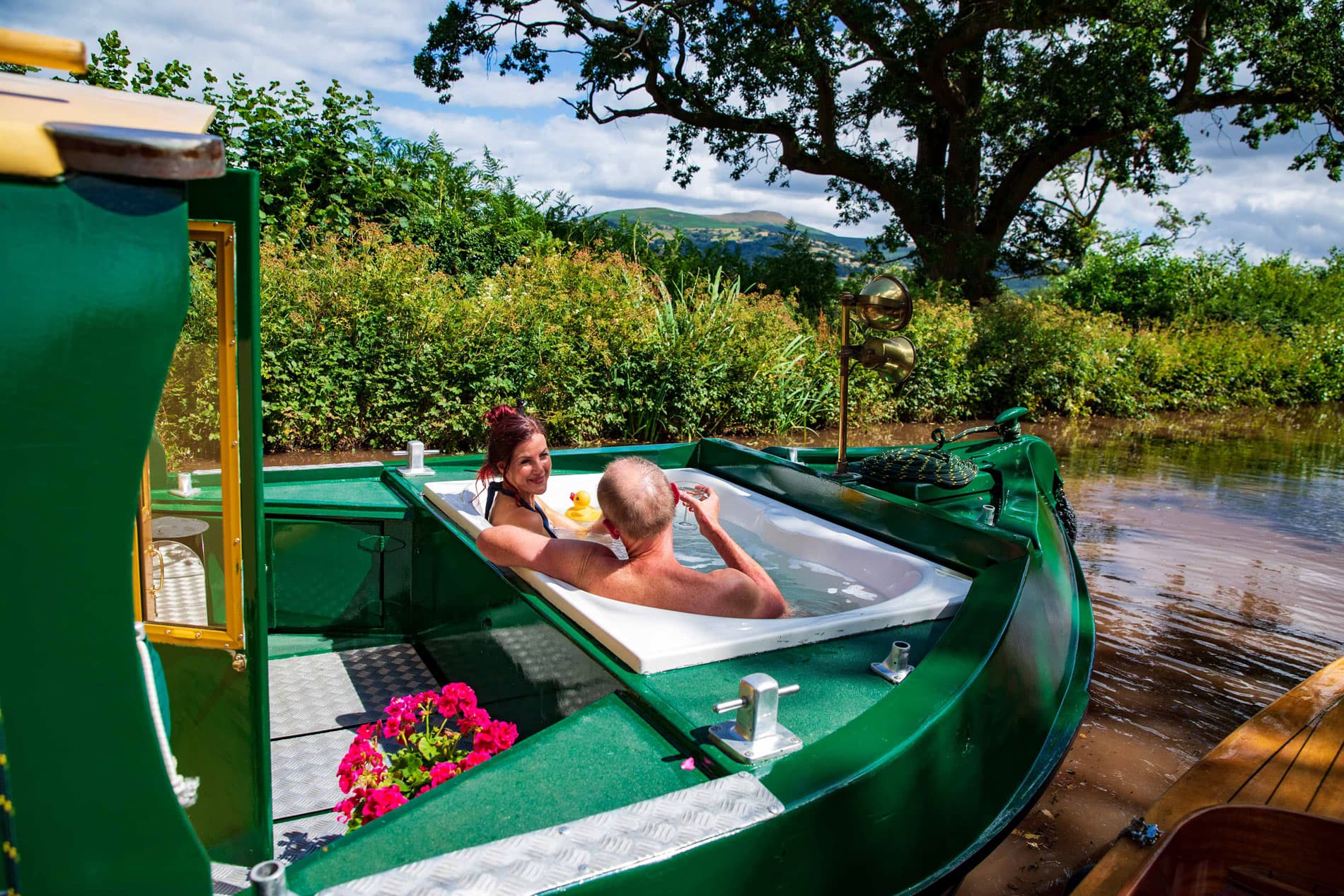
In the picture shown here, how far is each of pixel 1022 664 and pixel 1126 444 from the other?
31.0 ft

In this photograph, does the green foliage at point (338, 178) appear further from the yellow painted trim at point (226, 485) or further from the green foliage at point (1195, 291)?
the green foliage at point (1195, 291)

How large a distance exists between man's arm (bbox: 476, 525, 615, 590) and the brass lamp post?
4.57ft

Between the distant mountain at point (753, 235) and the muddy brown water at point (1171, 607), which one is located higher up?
the distant mountain at point (753, 235)

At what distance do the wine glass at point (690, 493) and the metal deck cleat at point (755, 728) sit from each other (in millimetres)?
1354

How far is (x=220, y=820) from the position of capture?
5.00 feet

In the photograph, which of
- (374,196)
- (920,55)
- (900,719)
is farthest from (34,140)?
(920,55)

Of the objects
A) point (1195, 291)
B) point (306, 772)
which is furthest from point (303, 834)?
point (1195, 291)

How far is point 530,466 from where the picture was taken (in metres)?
2.85

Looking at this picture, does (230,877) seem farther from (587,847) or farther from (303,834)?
(587,847)

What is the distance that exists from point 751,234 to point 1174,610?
12.1 meters

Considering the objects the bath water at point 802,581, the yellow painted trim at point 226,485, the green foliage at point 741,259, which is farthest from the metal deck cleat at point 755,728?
the green foliage at point 741,259

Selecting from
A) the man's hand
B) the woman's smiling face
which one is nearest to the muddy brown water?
the man's hand

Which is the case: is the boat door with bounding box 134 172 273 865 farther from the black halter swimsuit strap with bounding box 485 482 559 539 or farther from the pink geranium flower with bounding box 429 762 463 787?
the black halter swimsuit strap with bounding box 485 482 559 539

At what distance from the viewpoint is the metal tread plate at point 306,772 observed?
221cm
